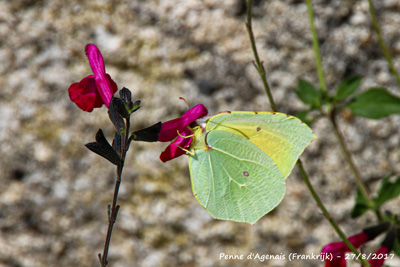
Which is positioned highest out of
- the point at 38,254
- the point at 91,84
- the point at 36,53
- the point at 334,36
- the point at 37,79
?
the point at 36,53

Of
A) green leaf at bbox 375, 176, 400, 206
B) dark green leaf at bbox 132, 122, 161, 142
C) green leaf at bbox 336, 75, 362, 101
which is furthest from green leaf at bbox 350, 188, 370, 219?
dark green leaf at bbox 132, 122, 161, 142

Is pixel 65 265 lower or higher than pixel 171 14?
lower

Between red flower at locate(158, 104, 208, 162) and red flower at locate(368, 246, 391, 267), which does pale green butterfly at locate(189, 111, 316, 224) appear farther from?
red flower at locate(368, 246, 391, 267)

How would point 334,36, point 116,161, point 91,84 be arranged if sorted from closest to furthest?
point 116,161 → point 91,84 → point 334,36

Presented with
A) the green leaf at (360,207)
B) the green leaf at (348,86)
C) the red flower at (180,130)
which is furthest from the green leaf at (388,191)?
the red flower at (180,130)

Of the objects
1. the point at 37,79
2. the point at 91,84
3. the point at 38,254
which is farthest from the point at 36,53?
the point at 91,84

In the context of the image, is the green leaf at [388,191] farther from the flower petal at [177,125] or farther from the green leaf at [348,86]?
the flower petal at [177,125]

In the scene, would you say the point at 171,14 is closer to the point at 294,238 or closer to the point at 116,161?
the point at 294,238
